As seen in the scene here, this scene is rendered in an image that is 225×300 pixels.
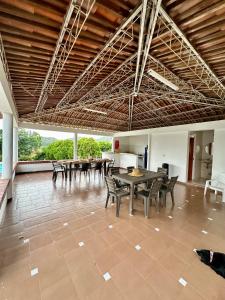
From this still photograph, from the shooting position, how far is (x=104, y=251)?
2.56 meters

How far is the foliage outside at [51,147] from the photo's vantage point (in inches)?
444

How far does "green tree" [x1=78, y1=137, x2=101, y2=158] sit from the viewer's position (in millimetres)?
12188

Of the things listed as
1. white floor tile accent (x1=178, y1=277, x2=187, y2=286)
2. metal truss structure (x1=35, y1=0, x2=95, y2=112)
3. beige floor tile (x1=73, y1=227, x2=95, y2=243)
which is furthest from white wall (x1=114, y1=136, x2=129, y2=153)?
white floor tile accent (x1=178, y1=277, x2=187, y2=286)

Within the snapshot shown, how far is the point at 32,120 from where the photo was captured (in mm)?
8570

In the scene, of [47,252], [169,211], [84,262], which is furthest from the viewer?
[169,211]

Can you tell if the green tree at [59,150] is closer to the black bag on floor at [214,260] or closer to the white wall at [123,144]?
the white wall at [123,144]

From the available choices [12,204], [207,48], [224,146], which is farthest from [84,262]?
[224,146]

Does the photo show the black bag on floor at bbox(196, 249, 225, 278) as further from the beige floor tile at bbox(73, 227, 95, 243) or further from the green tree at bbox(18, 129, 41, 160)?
the green tree at bbox(18, 129, 41, 160)

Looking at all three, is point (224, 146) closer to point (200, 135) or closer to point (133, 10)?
point (200, 135)

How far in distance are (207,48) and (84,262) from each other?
4.48 m

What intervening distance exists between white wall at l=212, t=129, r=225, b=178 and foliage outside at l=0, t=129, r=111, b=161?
8113 mm

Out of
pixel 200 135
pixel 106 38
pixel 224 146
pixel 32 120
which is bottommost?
pixel 224 146

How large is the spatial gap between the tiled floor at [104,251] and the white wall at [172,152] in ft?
10.9

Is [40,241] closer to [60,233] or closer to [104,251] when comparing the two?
[60,233]
